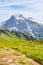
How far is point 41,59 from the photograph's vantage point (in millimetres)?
37938

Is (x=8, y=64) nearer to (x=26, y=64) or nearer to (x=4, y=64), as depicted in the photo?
(x=4, y=64)

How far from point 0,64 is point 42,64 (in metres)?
7.74

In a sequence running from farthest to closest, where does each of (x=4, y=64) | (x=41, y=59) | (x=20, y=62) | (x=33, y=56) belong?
(x=33, y=56)
(x=41, y=59)
(x=20, y=62)
(x=4, y=64)

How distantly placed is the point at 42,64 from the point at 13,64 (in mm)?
5719

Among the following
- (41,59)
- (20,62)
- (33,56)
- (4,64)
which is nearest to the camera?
(4,64)

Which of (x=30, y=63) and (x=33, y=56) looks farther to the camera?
(x=33, y=56)

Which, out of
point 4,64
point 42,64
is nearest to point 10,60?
point 4,64

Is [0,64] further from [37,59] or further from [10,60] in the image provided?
[37,59]

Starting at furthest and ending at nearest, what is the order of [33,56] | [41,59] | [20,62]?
[33,56]
[41,59]
[20,62]

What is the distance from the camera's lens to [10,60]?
35.2 m

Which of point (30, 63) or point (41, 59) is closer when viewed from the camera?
point (30, 63)

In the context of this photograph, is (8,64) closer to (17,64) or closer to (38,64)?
(17,64)

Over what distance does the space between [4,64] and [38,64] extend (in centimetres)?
642

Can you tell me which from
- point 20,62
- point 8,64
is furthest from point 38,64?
point 8,64
